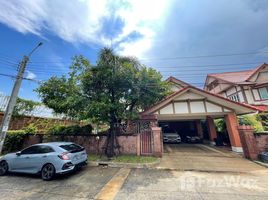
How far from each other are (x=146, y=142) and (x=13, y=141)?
10237 mm

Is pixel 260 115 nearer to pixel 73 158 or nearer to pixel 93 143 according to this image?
pixel 93 143

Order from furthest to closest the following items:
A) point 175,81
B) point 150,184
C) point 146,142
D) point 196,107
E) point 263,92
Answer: point 263,92 → point 175,81 → point 196,107 → point 146,142 → point 150,184

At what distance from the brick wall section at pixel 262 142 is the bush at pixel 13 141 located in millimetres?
15986

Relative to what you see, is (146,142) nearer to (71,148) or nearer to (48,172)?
(71,148)

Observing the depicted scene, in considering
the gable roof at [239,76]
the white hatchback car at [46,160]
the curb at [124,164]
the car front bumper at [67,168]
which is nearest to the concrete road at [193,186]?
the curb at [124,164]

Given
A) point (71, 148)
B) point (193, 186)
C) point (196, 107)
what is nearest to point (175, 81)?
point (196, 107)

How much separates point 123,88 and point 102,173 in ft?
15.8

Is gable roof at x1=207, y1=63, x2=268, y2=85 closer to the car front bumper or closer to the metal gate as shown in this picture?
the metal gate

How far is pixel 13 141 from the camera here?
35.5 ft

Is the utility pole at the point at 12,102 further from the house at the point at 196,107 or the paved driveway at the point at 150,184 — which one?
the house at the point at 196,107

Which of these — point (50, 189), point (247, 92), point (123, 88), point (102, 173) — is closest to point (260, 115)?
point (247, 92)

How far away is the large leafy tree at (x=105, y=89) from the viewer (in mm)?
8367

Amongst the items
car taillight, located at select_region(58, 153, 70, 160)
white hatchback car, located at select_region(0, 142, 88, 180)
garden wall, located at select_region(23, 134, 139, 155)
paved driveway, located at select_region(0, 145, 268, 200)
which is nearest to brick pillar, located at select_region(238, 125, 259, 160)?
paved driveway, located at select_region(0, 145, 268, 200)

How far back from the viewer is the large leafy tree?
8.37m
